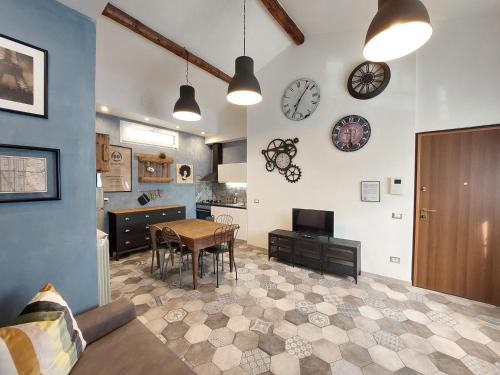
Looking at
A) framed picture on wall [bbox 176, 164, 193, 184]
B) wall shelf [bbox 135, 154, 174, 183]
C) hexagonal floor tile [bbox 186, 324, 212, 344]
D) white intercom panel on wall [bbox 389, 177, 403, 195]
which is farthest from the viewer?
framed picture on wall [bbox 176, 164, 193, 184]

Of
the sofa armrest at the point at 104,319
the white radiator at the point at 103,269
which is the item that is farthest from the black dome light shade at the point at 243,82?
the sofa armrest at the point at 104,319

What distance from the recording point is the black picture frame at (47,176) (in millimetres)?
1261

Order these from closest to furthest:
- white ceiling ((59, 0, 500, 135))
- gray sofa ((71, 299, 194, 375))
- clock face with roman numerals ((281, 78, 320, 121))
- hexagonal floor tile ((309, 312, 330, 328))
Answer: gray sofa ((71, 299, 194, 375))
hexagonal floor tile ((309, 312, 330, 328))
white ceiling ((59, 0, 500, 135))
clock face with roman numerals ((281, 78, 320, 121))

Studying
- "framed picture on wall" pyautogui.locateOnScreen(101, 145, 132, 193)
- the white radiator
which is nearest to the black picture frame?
the white radiator

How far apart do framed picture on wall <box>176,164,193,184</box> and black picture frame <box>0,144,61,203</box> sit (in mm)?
3930

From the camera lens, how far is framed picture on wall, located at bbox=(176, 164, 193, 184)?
5336 millimetres

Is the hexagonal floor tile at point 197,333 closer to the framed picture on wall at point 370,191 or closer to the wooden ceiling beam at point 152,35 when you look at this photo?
the framed picture on wall at point 370,191

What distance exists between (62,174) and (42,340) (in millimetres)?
985

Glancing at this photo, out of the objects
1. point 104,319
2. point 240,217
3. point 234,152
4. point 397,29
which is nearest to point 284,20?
point 397,29

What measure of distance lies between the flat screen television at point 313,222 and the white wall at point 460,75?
175 cm

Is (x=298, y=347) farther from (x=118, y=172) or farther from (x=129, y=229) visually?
(x=118, y=172)

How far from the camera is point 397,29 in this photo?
1.42m

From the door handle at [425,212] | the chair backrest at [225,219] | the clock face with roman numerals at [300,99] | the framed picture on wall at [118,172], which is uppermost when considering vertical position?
the clock face with roman numerals at [300,99]

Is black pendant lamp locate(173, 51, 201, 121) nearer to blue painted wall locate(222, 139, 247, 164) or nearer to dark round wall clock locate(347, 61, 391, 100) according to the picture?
dark round wall clock locate(347, 61, 391, 100)
